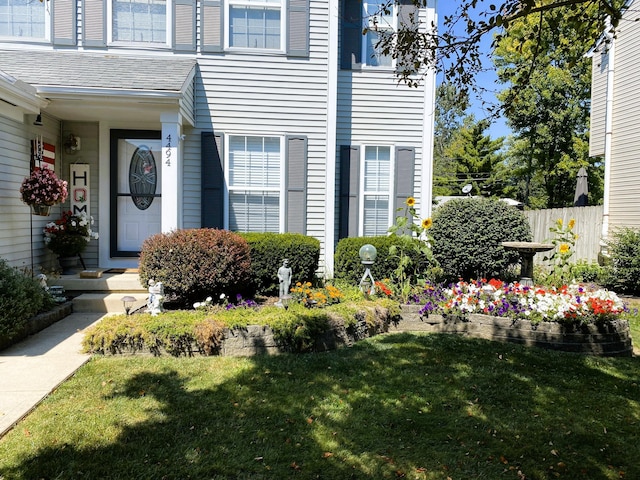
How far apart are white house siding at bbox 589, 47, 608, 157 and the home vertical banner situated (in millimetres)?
12480

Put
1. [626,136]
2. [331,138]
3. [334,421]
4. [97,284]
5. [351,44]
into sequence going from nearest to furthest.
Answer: [334,421], [97,284], [331,138], [351,44], [626,136]

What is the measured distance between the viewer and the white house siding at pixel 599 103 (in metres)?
11.7

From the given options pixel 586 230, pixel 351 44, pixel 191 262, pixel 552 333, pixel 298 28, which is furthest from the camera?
pixel 586 230

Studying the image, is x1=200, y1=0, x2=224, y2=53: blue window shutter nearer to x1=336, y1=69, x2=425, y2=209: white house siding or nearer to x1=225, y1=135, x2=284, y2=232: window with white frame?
A: x1=225, y1=135, x2=284, y2=232: window with white frame

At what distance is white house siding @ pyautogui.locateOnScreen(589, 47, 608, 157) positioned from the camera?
1166 centimetres

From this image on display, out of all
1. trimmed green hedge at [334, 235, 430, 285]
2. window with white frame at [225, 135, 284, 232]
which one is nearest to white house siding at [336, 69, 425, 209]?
window with white frame at [225, 135, 284, 232]

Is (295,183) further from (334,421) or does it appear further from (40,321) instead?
(334,421)

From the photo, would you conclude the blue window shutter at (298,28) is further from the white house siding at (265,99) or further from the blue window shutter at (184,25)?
the blue window shutter at (184,25)

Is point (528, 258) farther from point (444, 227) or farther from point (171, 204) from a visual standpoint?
point (171, 204)

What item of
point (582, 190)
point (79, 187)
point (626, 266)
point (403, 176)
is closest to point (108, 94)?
point (79, 187)

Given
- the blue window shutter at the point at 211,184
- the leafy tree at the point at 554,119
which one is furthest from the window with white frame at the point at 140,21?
the leafy tree at the point at 554,119

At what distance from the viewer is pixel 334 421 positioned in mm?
3152

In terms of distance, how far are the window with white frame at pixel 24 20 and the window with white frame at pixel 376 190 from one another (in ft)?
19.0

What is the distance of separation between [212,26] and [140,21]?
1.22 m
